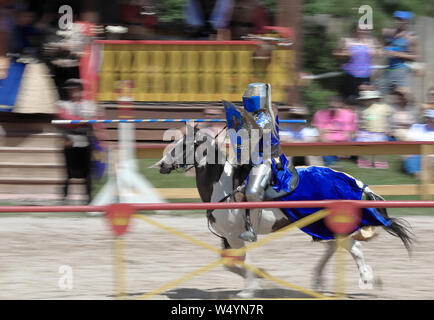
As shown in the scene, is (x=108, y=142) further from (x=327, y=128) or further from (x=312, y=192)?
(x=312, y=192)

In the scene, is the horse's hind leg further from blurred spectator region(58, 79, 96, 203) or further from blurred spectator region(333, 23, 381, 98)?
blurred spectator region(333, 23, 381, 98)

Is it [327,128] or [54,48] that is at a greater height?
[54,48]

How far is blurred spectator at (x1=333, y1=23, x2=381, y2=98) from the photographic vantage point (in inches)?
501

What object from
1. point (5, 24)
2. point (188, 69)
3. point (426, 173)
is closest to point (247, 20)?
point (188, 69)

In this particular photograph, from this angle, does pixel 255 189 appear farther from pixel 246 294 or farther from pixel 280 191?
pixel 246 294

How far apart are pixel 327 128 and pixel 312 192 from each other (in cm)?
477

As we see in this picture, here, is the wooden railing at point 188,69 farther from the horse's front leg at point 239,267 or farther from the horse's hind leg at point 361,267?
the horse's front leg at point 239,267

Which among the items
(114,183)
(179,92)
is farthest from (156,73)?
(114,183)

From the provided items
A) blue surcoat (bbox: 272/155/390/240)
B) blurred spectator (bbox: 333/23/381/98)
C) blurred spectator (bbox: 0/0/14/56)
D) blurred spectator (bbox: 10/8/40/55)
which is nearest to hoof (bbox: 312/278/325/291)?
blue surcoat (bbox: 272/155/390/240)

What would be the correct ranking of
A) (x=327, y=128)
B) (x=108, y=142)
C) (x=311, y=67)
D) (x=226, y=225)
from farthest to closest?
(x=311, y=67) < (x=108, y=142) < (x=327, y=128) < (x=226, y=225)

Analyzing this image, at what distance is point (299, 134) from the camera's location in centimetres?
1220

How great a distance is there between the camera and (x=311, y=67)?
14.9 meters

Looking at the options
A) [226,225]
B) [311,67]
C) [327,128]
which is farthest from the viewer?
[311,67]

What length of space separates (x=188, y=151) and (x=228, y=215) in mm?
694
